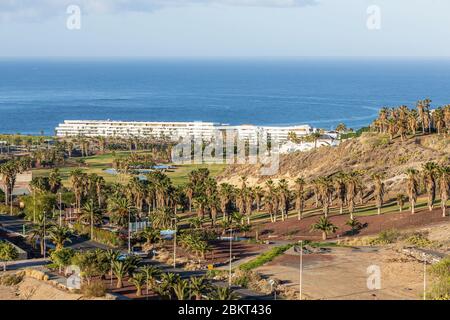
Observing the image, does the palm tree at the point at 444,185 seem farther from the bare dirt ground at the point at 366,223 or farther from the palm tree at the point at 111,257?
the palm tree at the point at 111,257

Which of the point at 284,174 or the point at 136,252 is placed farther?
the point at 284,174

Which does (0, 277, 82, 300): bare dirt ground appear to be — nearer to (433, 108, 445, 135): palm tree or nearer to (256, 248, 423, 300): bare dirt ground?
(256, 248, 423, 300): bare dirt ground

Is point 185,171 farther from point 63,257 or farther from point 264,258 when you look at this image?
point 63,257

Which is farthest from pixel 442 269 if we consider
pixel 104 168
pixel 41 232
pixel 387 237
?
pixel 104 168
